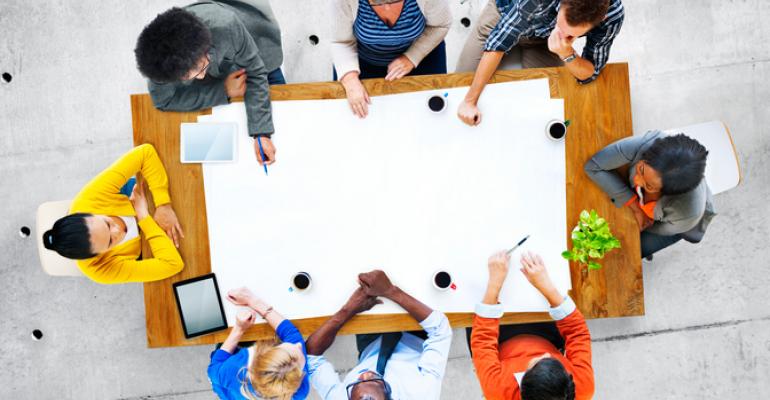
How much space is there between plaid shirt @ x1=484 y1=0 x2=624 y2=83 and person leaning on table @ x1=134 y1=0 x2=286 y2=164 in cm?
82

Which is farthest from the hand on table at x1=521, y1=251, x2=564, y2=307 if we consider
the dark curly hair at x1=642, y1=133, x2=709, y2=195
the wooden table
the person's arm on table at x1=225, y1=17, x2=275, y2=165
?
the person's arm on table at x1=225, y1=17, x2=275, y2=165

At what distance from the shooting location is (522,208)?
1.78 meters

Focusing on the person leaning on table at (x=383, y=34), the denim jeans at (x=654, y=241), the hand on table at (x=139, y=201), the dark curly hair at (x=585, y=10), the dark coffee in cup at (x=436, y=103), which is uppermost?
the person leaning on table at (x=383, y=34)

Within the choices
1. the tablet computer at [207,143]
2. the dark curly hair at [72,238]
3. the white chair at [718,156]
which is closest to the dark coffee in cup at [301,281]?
the tablet computer at [207,143]

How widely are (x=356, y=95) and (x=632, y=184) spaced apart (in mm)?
1014

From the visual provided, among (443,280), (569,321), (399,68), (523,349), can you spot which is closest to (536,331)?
(523,349)

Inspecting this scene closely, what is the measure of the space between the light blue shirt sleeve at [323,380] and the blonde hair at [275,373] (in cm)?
10

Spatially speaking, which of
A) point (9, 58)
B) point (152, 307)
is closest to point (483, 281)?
point (152, 307)

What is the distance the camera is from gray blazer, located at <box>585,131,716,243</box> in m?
1.66

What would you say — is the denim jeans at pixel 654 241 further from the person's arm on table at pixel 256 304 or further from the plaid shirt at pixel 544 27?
the person's arm on table at pixel 256 304

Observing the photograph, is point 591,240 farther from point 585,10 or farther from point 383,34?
point 383,34

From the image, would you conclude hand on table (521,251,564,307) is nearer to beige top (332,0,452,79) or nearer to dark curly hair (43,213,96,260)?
beige top (332,0,452,79)

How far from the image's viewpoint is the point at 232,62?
1.72 meters

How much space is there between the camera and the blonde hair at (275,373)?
5.47ft
